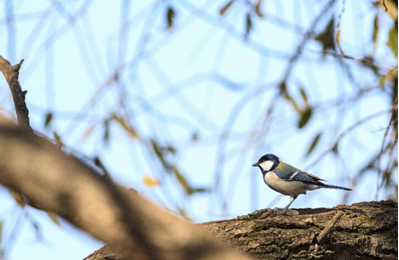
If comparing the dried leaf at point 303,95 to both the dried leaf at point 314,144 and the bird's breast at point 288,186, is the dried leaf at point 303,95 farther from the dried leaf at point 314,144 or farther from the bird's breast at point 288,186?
the bird's breast at point 288,186

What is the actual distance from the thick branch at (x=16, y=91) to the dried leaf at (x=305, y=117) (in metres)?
1.73

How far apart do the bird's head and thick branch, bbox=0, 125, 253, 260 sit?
2.12 meters

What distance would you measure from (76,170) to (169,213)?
155 millimetres

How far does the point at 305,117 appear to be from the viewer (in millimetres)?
3352

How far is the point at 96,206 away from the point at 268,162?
7.39ft

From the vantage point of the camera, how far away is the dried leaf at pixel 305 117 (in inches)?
131

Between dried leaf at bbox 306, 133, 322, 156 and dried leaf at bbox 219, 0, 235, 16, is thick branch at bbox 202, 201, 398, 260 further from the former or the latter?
dried leaf at bbox 219, 0, 235, 16

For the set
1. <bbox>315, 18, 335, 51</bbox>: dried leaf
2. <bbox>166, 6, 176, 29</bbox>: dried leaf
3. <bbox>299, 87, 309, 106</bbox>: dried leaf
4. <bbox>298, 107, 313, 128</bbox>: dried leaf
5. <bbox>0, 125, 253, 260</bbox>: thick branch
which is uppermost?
<bbox>166, 6, 176, 29</bbox>: dried leaf

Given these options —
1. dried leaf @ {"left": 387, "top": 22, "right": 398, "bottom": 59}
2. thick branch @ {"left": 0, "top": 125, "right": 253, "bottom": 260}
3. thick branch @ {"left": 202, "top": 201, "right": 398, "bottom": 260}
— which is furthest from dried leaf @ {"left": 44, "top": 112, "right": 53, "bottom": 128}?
thick branch @ {"left": 0, "top": 125, "right": 253, "bottom": 260}

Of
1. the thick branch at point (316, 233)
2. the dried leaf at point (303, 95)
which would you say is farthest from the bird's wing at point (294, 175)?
the dried leaf at point (303, 95)

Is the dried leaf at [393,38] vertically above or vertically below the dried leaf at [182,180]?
above

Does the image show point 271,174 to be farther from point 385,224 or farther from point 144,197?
point 144,197

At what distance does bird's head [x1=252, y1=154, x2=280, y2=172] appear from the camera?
3.08m

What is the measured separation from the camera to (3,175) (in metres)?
0.90
